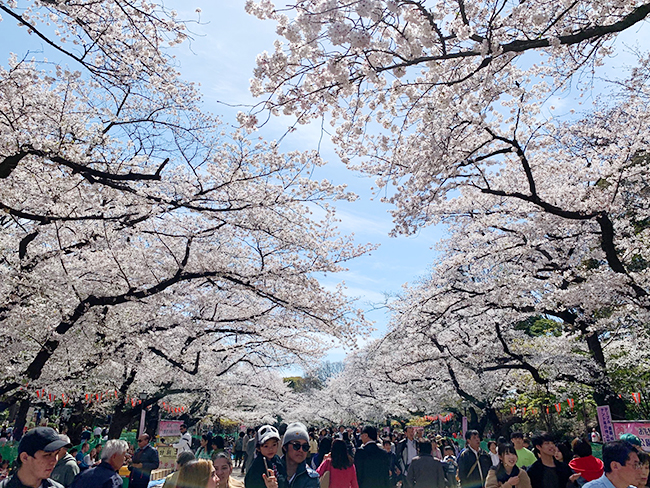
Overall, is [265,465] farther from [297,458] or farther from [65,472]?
[65,472]

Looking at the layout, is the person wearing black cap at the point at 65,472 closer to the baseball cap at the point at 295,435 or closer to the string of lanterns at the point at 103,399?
the baseball cap at the point at 295,435

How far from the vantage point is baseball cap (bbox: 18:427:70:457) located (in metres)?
2.92

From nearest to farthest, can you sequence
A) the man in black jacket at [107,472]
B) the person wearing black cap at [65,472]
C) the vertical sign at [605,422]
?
1. the man in black jacket at [107,472]
2. the person wearing black cap at [65,472]
3. the vertical sign at [605,422]

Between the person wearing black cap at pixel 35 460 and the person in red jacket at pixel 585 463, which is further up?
the person wearing black cap at pixel 35 460

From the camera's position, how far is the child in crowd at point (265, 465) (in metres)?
3.36

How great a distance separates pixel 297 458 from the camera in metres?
3.55

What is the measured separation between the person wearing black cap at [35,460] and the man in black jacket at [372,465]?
155 inches

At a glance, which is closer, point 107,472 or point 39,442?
point 39,442

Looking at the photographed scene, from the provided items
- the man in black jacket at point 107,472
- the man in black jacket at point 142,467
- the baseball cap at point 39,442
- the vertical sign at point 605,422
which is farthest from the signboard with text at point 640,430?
the baseball cap at point 39,442

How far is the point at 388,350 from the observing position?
2723 centimetres

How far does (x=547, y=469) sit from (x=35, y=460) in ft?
14.7

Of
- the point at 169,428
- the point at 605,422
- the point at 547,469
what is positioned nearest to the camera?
the point at 547,469

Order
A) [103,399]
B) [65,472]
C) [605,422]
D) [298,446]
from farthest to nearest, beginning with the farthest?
[103,399], [605,422], [65,472], [298,446]

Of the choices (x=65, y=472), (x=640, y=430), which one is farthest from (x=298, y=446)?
(x=640, y=430)
